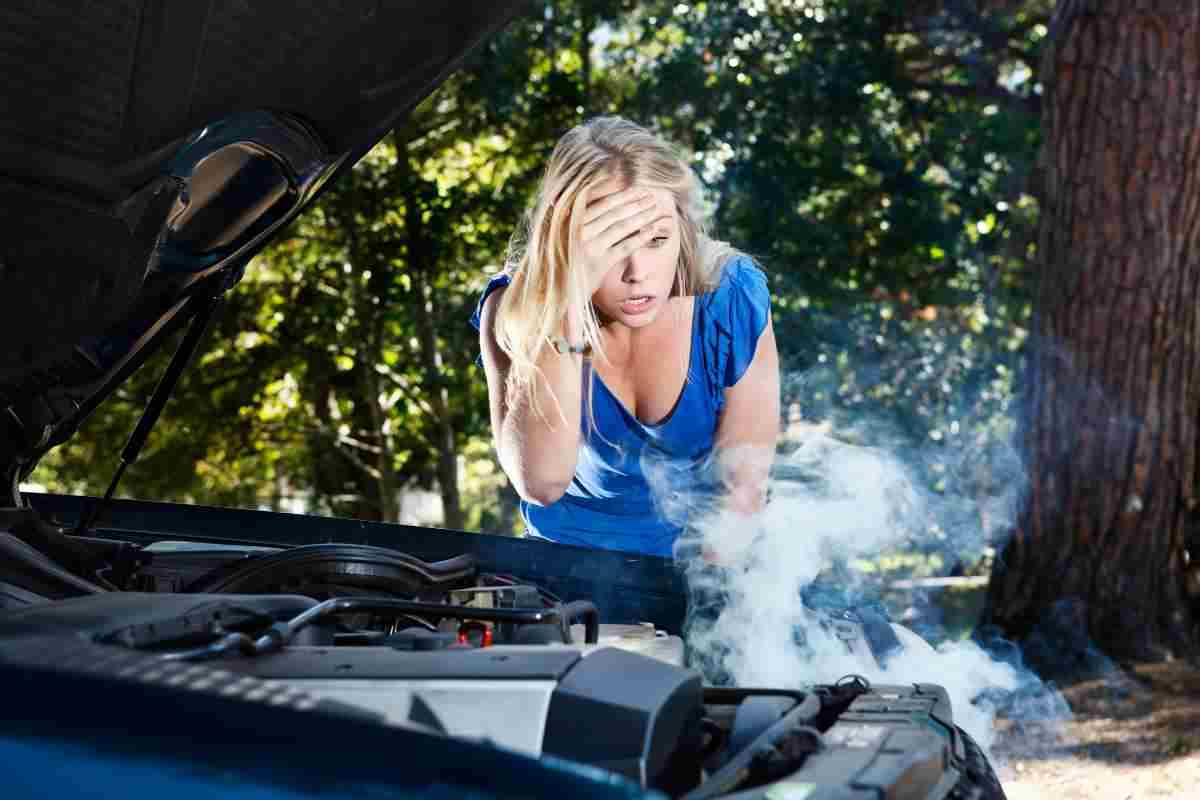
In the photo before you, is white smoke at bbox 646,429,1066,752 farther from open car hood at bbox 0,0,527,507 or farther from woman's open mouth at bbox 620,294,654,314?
open car hood at bbox 0,0,527,507

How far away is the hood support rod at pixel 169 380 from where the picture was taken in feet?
8.65

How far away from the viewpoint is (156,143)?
7.27 ft

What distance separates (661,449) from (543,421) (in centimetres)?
30

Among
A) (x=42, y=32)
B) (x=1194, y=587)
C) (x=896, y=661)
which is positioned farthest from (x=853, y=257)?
(x=42, y=32)

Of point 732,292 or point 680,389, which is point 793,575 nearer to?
point 680,389

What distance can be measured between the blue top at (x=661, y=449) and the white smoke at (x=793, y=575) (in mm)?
30

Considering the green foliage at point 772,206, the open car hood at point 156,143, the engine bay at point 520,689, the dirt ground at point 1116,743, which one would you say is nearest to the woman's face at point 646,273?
the open car hood at point 156,143

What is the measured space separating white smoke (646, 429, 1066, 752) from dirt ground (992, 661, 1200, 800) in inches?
20.4

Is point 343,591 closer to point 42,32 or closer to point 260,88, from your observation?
point 260,88

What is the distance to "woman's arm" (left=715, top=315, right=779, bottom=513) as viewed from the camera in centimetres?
347

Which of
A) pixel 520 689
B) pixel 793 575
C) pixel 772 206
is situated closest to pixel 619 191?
pixel 793 575

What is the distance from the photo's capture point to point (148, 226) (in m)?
2.28

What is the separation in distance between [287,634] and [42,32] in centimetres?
86

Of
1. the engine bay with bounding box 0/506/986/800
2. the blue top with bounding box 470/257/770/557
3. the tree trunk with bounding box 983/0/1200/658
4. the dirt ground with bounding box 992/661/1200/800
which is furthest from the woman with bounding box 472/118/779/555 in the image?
the tree trunk with bounding box 983/0/1200/658
